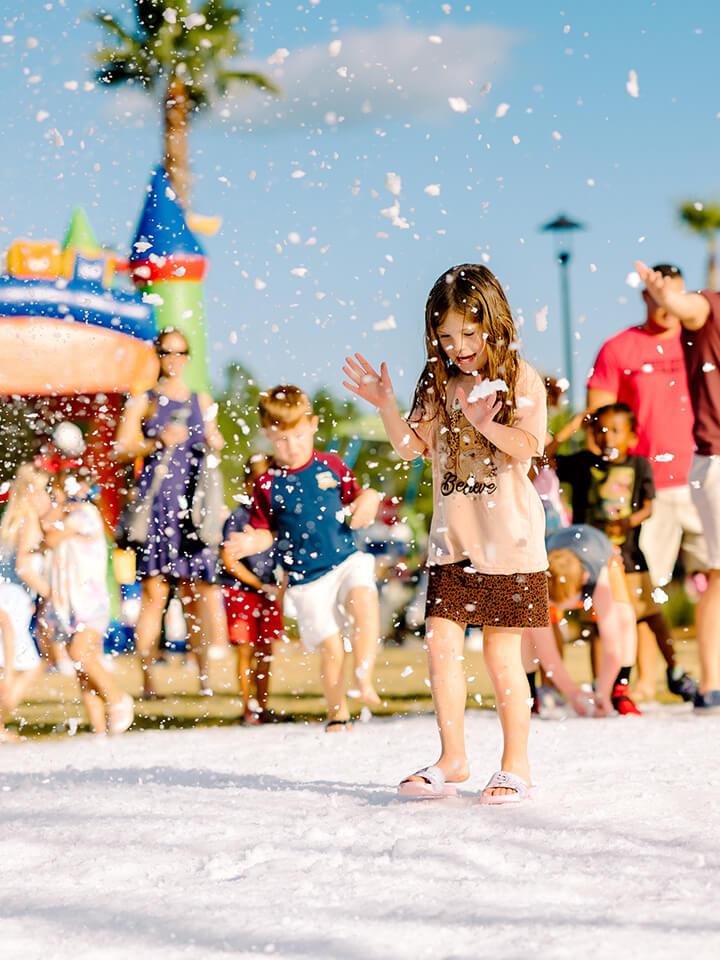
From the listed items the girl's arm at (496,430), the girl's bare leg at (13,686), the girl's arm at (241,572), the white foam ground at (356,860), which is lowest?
the white foam ground at (356,860)

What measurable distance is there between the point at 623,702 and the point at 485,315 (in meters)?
2.36

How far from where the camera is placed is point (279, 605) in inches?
229

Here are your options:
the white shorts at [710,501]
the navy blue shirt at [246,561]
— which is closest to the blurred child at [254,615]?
the navy blue shirt at [246,561]

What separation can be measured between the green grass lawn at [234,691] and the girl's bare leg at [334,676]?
1.62 ft

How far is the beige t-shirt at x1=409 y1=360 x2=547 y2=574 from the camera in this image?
Result: 138 inches

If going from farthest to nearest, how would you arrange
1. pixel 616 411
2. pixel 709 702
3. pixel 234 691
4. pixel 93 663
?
pixel 234 691
pixel 616 411
pixel 93 663
pixel 709 702

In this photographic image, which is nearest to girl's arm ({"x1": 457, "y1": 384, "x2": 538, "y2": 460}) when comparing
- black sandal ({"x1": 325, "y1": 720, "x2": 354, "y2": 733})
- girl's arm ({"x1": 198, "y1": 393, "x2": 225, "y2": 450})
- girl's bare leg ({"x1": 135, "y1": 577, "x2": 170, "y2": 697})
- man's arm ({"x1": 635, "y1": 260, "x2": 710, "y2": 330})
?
man's arm ({"x1": 635, "y1": 260, "x2": 710, "y2": 330})

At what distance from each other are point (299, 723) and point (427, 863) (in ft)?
9.17

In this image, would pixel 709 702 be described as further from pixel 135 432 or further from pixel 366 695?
pixel 135 432

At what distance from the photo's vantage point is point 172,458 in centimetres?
618

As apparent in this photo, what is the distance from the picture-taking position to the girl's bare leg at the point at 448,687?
11.6 ft

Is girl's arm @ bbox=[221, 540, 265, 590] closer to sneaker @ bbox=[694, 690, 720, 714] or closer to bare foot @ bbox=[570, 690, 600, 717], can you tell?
bare foot @ bbox=[570, 690, 600, 717]

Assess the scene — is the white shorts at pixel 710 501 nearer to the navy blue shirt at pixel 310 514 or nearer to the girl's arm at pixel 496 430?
the navy blue shirt at pixel 310 514

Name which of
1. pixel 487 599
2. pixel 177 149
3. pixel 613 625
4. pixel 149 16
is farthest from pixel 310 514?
pixel 149 16
